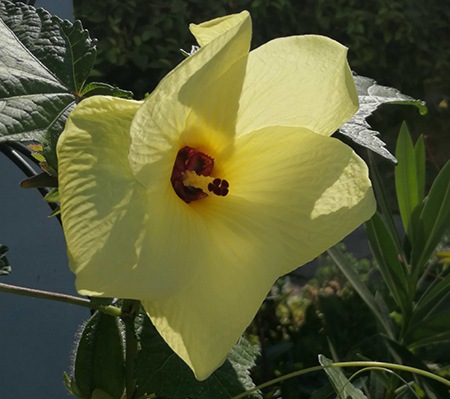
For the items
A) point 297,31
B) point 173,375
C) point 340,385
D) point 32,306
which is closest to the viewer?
point 173,375

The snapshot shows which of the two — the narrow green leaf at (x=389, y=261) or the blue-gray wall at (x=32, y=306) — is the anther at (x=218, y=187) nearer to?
the narrow green leaf at (x=389, y=261)

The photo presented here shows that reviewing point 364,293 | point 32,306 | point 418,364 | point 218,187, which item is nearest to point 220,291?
point 218,187

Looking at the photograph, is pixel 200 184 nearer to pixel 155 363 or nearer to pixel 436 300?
pixel 155 363

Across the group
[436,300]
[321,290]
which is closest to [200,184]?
[436,300]

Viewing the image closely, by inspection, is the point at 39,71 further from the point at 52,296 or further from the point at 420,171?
the point at 420,171

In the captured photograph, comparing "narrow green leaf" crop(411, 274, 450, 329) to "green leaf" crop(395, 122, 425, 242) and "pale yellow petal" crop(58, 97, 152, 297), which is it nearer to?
"green leaf" crop(395, 122, 425, 242)

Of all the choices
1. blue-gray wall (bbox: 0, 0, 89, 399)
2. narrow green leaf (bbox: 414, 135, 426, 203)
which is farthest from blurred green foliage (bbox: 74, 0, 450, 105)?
narrow green leaf (bbox: 414, 135, 426, 203)
